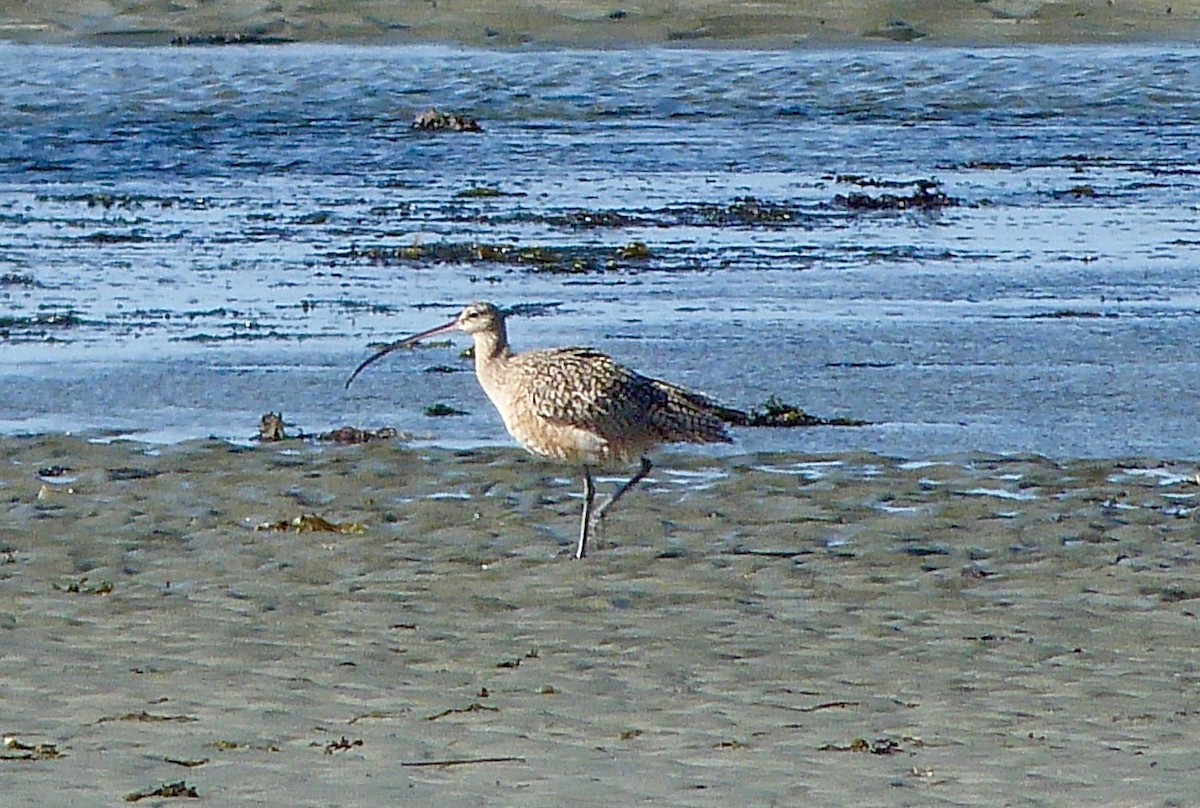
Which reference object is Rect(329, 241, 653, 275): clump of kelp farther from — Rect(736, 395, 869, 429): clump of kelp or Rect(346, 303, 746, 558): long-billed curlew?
Rect(346, 303, 746, 558): long-billed curlew

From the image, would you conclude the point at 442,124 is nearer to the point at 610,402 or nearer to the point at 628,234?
the point at 628,234

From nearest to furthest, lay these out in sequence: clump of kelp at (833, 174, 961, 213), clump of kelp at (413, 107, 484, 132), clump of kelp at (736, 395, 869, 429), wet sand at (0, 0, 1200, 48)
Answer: clump of kelp at (736, 395, 869, 429)
clump of kelp at (833, 174, 961, 213)
clump of kelp at (413, 107, 484, 132)
wet sand at (0, 0, 1200, 48)

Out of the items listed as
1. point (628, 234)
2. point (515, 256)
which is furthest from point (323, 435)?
point (628, 234)

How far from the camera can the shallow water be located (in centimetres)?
1204

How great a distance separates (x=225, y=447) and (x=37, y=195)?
1018 centimetres

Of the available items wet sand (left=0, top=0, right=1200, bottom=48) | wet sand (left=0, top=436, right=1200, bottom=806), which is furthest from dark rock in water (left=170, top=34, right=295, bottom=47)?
wet sand (left=0, top=436, right=1200, bottom=806)

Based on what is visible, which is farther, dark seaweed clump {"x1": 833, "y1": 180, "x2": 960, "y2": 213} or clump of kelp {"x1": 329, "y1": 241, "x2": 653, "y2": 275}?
dark seaweed clump {"x1": 833, "y1": 180, "x2": 960, "y2": 213}

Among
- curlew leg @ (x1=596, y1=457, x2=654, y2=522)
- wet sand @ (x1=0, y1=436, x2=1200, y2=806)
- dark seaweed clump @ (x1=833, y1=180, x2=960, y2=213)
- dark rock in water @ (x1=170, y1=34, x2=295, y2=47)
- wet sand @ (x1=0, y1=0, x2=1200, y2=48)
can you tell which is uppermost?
wet sand @ (x1=0, y1=0, x2=1200, y2=48)

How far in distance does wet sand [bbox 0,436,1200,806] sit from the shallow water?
1004 mm

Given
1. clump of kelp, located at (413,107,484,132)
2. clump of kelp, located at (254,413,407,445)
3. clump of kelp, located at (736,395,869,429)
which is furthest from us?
clump of kelp, located at (413,107,484,132)

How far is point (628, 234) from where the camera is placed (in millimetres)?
17719

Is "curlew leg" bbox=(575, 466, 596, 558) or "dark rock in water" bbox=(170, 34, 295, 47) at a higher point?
"dark rock in water" bbox=(170, 34, 295, 47)

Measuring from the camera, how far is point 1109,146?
24.1 metres

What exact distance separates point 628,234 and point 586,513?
349 inches
